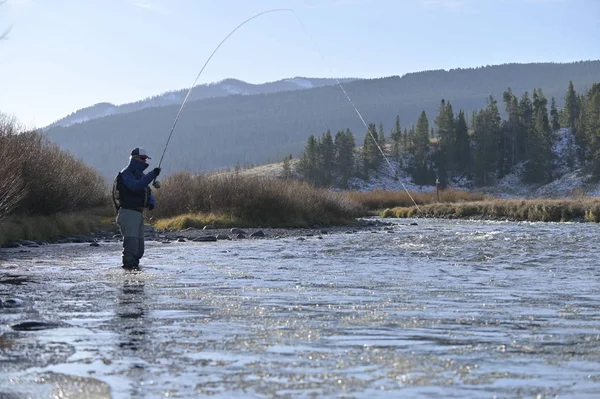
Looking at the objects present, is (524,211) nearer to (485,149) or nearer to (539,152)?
(539,152)

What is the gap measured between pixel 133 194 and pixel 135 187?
27cm

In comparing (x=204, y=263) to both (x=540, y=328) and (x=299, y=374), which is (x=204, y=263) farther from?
(x=299, y=374)

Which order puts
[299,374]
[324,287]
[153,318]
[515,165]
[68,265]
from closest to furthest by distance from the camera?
[299,374]
[153,318]
[324,287]
[68,265]
[515,165]

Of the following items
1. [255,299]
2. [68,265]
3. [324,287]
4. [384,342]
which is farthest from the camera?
[68,265]

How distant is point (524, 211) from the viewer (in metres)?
46.4

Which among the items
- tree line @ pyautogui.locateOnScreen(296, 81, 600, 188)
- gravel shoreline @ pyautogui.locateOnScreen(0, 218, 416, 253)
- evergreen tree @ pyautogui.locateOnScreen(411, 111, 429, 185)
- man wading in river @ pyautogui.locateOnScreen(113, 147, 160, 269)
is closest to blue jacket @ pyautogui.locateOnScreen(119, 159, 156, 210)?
man wading in river @ pyautogui.locateOnScreen(113, 147, 160, 269)

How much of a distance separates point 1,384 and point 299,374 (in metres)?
1.92

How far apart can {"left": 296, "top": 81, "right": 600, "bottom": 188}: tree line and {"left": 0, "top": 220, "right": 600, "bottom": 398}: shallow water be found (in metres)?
108

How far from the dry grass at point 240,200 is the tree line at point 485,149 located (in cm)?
8582

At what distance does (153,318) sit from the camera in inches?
327

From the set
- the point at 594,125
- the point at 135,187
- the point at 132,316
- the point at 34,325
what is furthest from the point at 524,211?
the point at 594,125

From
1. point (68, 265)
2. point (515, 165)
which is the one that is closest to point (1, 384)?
point (68, 265)

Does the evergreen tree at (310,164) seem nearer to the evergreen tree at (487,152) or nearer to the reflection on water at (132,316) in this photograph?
the evergreen tree at (487,152)

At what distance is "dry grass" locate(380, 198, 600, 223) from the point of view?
4297cm
